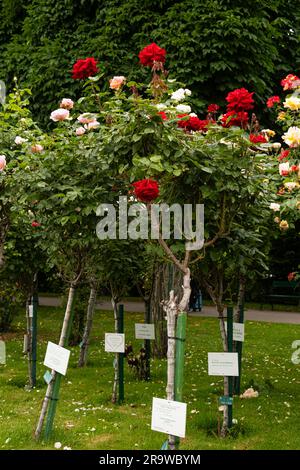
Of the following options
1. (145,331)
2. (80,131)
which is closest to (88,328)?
(145,331)

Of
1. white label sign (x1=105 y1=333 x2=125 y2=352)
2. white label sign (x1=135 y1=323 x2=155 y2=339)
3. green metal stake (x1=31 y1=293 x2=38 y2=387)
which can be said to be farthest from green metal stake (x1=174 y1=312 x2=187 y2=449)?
green metal stake (x1=31 y1=293 x2=38 y2=387)

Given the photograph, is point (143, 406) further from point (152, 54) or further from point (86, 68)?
point (152, 54)

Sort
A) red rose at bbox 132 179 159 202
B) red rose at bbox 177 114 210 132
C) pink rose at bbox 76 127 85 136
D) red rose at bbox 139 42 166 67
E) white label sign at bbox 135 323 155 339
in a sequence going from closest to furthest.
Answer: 1. red rose at bbox 132 179 159 202
2. red rose at bbox 139 42 166 67
3. red rose at bbox 177 114 210 132
4. pink rose at bbox 76 127 85 136
5. white label sign at bbox 135 323 155 339

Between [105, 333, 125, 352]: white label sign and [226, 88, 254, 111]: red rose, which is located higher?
[226, 88, 254, 111]: red rose

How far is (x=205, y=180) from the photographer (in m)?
4.46

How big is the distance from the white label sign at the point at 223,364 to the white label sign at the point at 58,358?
1131 millimetres

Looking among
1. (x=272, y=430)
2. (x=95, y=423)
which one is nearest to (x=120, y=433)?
(x=95, y=423)

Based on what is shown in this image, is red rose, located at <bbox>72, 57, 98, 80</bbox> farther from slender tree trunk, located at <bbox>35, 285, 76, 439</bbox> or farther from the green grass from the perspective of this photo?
the green grass

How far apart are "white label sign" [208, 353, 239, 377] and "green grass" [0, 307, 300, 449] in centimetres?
63

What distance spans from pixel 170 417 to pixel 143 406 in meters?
2.76

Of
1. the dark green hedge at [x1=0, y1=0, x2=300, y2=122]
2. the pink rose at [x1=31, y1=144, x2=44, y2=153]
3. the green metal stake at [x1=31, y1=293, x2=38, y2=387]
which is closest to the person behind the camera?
the pink rose at [x1=31, y1=144, x2=44, y2=153]

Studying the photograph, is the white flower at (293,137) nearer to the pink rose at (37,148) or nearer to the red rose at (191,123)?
the red rose at (191,123)

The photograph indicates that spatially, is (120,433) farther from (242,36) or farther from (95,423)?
(242,36)

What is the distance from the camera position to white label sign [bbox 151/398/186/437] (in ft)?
13.6
